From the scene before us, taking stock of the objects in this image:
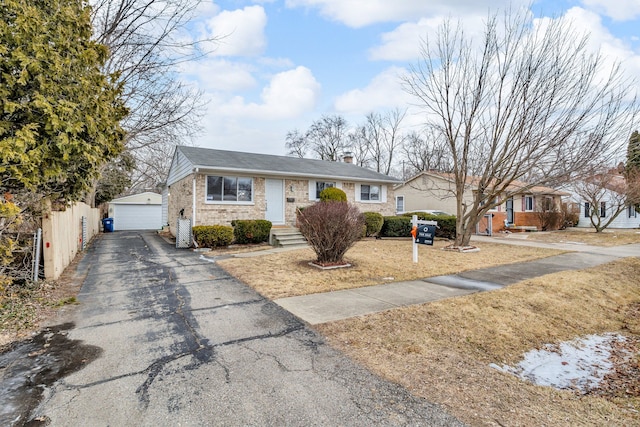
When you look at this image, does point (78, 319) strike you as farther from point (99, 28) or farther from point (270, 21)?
point (270, 21)

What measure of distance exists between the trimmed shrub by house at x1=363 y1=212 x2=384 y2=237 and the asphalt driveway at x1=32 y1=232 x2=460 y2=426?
10.2m

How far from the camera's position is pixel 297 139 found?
40.3 meters

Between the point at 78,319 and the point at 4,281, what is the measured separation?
1.25 metres

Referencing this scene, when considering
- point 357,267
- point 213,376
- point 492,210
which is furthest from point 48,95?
point 492,210

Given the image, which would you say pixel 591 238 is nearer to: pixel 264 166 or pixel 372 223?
pixel 372 223

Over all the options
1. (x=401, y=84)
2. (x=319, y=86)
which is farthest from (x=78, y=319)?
(x=319, y=86)

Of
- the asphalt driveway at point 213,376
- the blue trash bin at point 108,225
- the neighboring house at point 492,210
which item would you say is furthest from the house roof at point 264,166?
the blue trash bin at point 108,225

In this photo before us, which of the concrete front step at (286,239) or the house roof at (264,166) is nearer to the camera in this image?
the concrete front step at (286,239)

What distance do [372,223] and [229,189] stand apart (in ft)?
22.1

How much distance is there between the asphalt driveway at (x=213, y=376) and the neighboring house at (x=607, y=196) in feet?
56.0

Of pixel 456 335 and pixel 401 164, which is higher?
pixel 401 164

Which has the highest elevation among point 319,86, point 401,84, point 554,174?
point 319,86

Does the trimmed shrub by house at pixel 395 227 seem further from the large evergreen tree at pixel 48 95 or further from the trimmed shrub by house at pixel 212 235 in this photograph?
the large evergreen tree at pixel 48 95

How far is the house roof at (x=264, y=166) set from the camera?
12.8m
